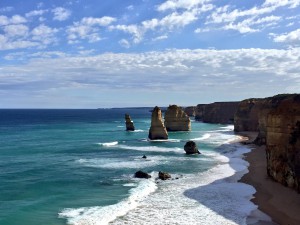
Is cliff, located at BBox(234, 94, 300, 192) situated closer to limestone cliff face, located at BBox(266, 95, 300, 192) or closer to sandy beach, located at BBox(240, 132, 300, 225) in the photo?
limestone cliff face, located at BBox(266, 95, 300, 192)

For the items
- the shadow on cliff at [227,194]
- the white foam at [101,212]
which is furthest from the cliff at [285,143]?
the white foam at [101,212]

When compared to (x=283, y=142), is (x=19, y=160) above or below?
below

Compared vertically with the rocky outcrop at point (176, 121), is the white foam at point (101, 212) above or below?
below

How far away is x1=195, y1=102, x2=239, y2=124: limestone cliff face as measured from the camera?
135 m

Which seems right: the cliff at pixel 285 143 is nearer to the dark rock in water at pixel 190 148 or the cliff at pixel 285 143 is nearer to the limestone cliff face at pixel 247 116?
the dark rock in water at pixel 190 148

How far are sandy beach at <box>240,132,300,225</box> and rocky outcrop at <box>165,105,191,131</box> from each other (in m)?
55.5

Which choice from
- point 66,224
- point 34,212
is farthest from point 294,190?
point 34,212

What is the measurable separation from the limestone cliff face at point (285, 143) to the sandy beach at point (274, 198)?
97 cm

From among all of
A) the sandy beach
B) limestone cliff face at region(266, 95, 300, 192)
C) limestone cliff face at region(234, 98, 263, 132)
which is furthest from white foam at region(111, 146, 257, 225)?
limestone cliff face at region(234, 98, 263, 132)

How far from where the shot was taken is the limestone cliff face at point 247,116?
9301 cm

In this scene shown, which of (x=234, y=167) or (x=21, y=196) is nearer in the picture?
(x=21, y=196)

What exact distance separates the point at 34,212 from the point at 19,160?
84.5 ft

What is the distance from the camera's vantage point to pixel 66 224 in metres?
25.7

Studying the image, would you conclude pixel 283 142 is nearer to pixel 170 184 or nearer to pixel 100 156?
pixel 170 184
